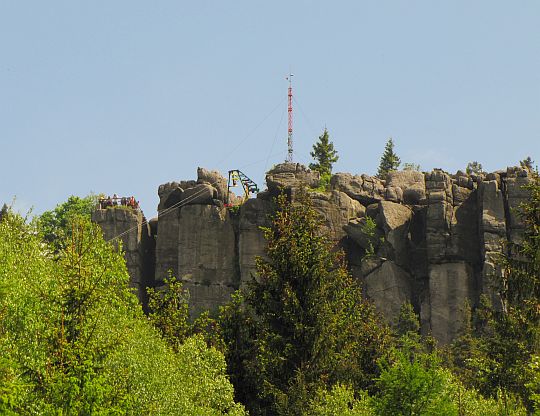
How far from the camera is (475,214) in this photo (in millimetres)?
106500

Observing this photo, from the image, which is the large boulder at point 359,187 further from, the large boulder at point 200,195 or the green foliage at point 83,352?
the green foliage at point 83,352

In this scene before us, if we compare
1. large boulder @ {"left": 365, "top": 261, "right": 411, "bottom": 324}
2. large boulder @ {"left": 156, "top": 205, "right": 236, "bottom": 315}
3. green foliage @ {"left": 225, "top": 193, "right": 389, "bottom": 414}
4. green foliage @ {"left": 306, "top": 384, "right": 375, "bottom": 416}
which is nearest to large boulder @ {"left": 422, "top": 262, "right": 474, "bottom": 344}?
large boulder @ {"left": 365, "top": 261, "right": 411, "bottom": 324}

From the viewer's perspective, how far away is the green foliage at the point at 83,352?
46781mm

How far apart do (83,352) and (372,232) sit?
197 ft

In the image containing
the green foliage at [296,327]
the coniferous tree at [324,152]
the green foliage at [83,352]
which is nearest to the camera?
the green foliage at [83,352]

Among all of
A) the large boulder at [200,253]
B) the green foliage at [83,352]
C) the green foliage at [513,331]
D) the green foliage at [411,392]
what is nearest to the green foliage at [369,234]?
the green foliage at [513,331]

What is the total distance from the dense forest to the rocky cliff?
2059cm

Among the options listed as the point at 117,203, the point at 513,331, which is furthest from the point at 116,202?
the point at 513,331

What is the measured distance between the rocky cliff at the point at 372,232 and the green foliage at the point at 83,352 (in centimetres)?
3924

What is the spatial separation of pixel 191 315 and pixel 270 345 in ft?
130

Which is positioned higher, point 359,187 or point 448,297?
point 359,187

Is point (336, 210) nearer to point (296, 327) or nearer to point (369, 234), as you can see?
point (369, 234)

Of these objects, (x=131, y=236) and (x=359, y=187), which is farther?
(x=359, y=187)

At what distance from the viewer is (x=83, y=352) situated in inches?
1909
